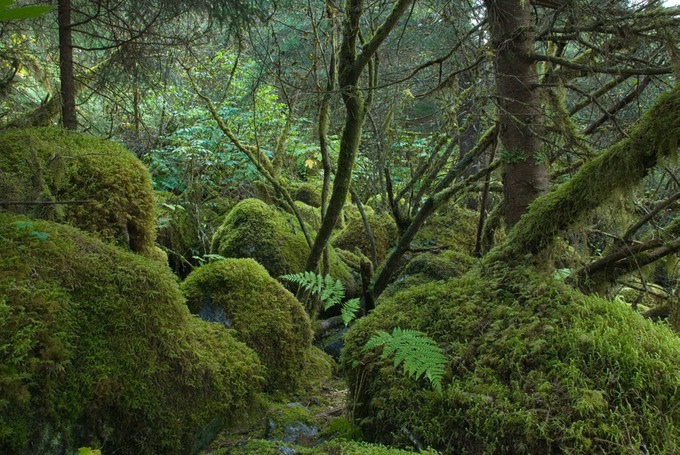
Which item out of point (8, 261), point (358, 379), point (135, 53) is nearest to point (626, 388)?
point (358, 379)

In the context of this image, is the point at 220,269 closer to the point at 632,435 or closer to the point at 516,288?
the point at 516,288

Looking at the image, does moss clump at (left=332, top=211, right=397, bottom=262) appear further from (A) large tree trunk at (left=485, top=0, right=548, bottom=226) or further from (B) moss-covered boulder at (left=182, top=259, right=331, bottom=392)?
(A) large tree trunk at (left=485, top=0, right=548, bottom=226)

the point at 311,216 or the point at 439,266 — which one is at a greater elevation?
the point at 311,216

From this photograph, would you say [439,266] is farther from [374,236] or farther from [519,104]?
[374,236]

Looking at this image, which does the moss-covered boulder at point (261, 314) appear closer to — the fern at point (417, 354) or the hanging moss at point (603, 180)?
the fern at point (417, 354)

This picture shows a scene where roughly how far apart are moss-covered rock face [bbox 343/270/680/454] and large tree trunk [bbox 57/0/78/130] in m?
3.76

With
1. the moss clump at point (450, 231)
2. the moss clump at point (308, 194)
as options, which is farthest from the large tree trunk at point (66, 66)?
the moss clump at point (308, 194)

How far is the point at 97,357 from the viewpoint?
8.61 feet

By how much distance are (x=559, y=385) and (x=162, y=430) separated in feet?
7.42

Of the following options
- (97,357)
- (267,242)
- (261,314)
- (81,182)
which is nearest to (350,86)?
(261,314)

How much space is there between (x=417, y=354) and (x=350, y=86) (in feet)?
7.64

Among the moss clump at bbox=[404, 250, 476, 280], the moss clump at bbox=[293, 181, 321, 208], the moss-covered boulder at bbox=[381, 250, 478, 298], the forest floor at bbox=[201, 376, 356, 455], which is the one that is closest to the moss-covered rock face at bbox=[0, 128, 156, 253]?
the forest floor at bbox=[201, 376, 356, 455]

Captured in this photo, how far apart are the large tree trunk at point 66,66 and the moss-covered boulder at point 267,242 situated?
268 cm

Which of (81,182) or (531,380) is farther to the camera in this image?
(81,182)
